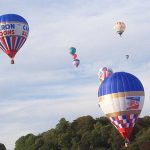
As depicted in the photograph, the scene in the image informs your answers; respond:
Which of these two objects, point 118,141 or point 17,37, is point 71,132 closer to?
point 118,141

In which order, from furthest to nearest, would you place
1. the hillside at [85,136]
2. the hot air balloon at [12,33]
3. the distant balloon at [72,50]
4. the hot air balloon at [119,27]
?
the distant balloon at [72,50] → the hillside at [85,136] → the hot air balloon at [119,27] → the hot air balloon at [12,33]

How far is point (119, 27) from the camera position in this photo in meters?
81.5

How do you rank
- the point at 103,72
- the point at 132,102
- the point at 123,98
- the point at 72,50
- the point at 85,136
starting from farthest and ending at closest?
the point at 72,50
the point at 85,136
the point at 103,72
the point at 132,102
the point at 123,98

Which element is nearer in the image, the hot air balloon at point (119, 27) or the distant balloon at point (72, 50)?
the hot air balloon at point (119, 27)

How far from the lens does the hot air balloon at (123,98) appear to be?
52.8 m

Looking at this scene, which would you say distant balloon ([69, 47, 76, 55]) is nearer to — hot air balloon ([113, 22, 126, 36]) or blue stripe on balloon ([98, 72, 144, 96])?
hot air balloon ([113, 22, 126, 36])

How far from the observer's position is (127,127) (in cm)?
5381

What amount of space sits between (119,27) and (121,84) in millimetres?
29498

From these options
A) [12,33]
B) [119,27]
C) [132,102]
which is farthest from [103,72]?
[132,102]

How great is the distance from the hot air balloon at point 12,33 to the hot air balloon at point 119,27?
2050cm

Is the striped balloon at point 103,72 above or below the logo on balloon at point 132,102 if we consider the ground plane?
above

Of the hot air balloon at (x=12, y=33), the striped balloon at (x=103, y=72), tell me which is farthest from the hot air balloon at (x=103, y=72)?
the hot air balloon at (x=12, y=33)

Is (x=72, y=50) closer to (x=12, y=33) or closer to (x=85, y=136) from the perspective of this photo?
(x=85, y=136)

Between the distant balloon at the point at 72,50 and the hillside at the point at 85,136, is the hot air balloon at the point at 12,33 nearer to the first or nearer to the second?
the hillside at the point at 85,136
